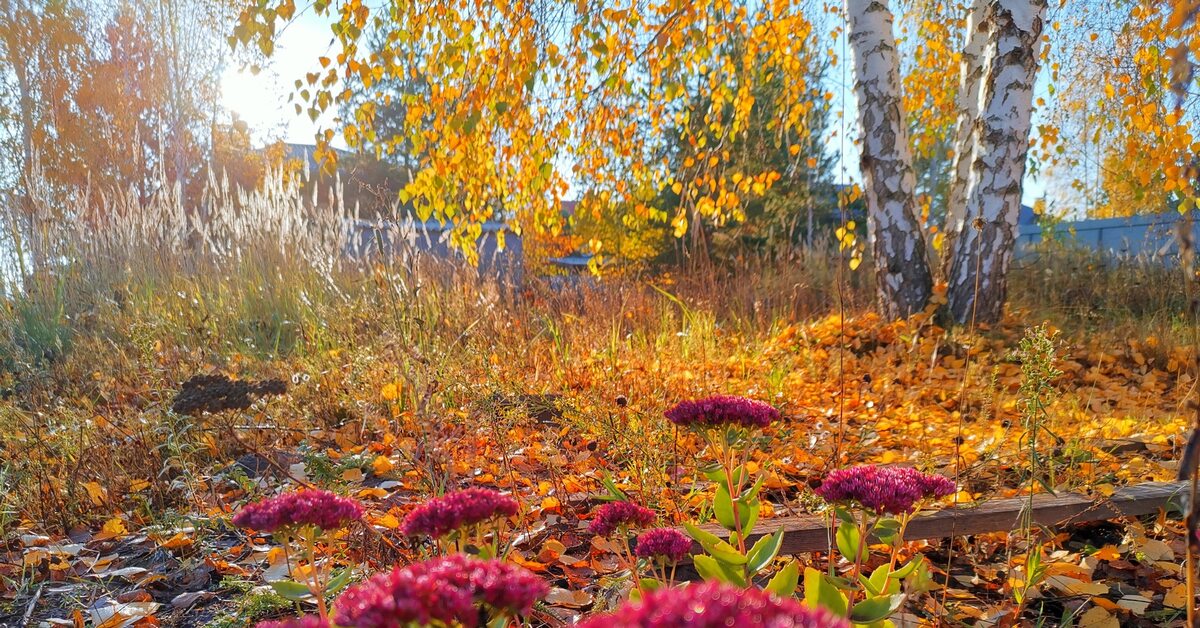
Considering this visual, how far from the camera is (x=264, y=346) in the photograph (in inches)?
178

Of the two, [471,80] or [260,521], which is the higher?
[471,80]

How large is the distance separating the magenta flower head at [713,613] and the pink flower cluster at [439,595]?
0.13 meters

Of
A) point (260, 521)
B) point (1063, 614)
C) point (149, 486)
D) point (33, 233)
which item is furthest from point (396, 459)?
point (33, 233)

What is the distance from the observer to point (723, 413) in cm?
137

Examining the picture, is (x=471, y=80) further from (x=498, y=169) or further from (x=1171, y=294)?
(x=1171, y=294)

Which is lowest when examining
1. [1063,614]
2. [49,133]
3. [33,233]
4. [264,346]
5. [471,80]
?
[1063,614]

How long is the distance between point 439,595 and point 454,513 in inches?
14.9

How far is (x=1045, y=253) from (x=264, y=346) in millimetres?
7763

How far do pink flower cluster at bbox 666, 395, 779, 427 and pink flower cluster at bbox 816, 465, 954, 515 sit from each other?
0.65 feet

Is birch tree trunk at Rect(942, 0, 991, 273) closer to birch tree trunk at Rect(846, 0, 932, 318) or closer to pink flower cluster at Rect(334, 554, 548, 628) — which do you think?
birch tree trunk at Rect(846, 0, 932, 318)

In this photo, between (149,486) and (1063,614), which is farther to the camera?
(149,486)

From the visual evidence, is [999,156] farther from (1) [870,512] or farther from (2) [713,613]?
(2) [713,613]

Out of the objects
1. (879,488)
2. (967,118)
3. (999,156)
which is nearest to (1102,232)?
(967,118)

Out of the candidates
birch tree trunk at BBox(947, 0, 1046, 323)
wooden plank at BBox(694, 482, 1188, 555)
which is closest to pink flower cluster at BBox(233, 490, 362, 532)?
wooden plank at BBox(694, 482, 1188, 555)
